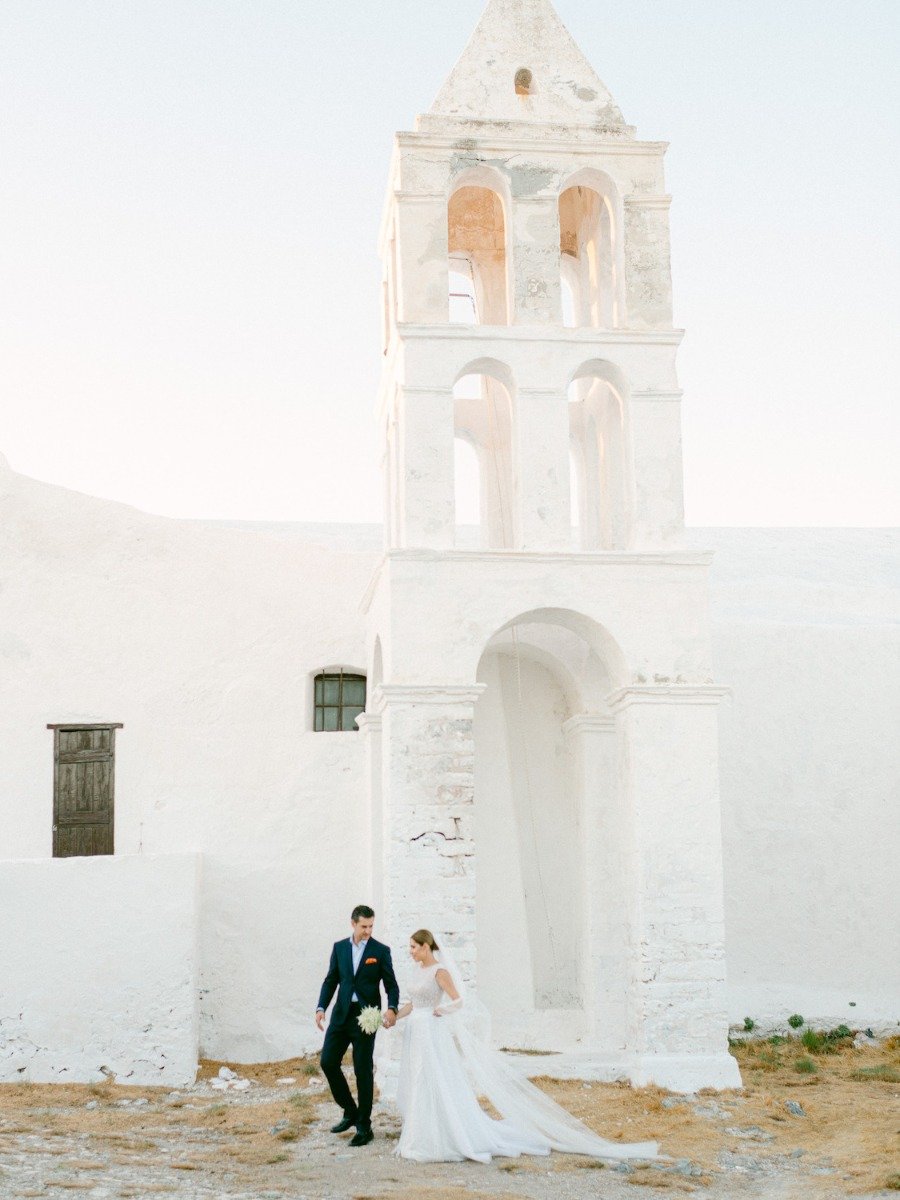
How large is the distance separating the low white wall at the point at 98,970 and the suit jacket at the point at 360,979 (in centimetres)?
416

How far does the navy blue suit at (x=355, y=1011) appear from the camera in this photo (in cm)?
973

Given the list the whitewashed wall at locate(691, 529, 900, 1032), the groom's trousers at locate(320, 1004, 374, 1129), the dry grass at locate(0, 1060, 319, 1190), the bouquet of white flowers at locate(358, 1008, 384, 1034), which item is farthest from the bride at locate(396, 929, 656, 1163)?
the whitewashed wall at locate(691, 529, 900, 1032)

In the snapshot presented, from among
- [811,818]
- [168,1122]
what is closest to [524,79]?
[811,818]

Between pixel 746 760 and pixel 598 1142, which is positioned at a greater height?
pixel 746 760

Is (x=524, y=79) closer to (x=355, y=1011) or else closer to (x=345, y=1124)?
(x=355, y=1011)

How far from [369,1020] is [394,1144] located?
97 centimetres

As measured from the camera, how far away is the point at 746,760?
1672cm

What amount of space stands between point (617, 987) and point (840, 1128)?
3.11 metres

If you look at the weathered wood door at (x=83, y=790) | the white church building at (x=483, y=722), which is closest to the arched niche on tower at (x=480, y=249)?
the white church building at (x=483, y=722)

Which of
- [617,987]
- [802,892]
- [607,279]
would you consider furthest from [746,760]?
[607,279]

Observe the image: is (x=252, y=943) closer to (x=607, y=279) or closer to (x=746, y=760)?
(x=746, y=760)

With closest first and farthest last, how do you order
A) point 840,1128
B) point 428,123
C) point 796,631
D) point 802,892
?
point 840,1128
point 428,123
point 802,892
point 796,631

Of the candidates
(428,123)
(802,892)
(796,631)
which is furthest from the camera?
(796,631)

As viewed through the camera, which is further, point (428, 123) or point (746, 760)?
point (746, 760)
